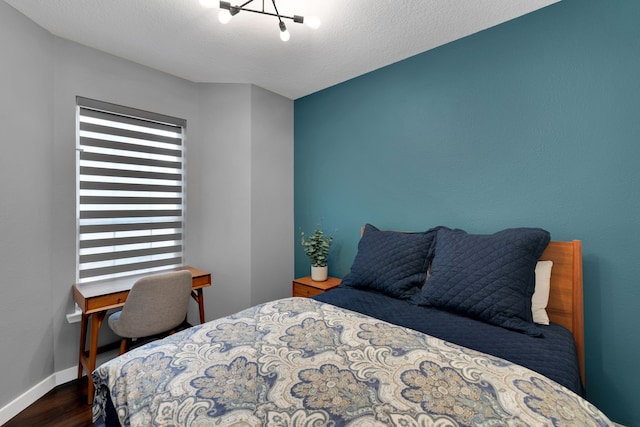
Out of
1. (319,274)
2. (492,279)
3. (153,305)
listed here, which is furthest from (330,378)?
(319,274)

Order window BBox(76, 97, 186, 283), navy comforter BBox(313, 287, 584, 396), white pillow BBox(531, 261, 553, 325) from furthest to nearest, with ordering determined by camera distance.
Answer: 1. window BBox(76, 97, 186, 283)
2. white pillow BBox(531, 261, 553, 325)
3. navy comforter BBox(313, 287, 584, 396)

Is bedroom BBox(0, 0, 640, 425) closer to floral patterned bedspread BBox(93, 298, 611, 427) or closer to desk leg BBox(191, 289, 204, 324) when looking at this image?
desk leg BBox(191, 289, 204, 324)

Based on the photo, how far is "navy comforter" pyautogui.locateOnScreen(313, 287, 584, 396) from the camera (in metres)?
1.13

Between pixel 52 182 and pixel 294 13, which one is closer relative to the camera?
pixel 294 13

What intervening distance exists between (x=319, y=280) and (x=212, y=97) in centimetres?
212

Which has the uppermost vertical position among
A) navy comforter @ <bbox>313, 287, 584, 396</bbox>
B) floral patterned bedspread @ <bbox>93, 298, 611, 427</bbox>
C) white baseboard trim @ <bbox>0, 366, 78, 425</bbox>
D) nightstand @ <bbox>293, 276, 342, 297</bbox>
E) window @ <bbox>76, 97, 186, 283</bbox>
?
window @ <bbox>76, 97, 186, 283</bbox>

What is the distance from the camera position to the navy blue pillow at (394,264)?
1871 millimetres

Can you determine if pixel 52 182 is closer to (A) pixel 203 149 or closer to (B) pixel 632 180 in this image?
(A) pixel 203 149

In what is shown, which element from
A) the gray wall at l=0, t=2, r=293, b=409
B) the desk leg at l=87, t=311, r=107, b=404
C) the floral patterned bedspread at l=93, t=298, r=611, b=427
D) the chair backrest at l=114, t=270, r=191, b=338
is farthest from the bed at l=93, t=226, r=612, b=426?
the gray wall at l=0, t=2, r=293, b=409

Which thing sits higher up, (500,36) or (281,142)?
(500,36)

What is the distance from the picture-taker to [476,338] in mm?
1304

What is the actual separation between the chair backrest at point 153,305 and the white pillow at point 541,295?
2.21m

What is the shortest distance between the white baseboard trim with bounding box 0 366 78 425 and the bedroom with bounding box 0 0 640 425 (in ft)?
0.13

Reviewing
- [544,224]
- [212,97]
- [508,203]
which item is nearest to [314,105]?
[212,97]
